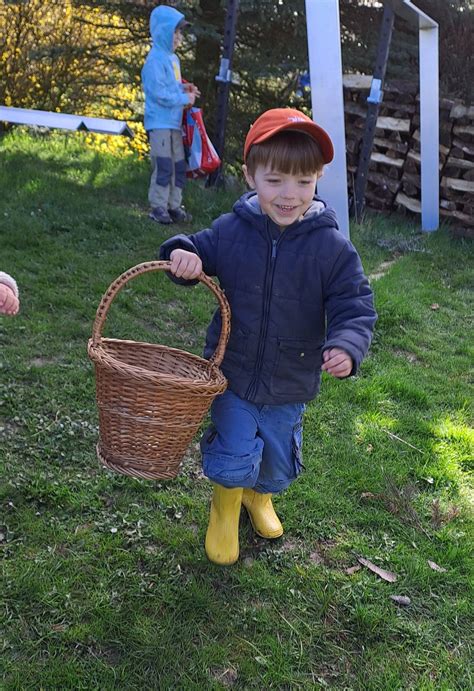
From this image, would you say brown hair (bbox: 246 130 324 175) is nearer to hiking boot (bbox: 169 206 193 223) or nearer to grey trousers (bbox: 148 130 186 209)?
grey trousers (bbox: 148 130 186 209)

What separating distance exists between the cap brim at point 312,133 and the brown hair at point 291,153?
0.06 feet

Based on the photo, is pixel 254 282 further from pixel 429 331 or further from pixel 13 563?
pixel 429 331

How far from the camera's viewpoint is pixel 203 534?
2629 millimetres

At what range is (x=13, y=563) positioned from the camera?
231cm

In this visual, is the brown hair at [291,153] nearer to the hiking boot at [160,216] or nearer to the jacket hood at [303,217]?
the jacket hood at [303,217]

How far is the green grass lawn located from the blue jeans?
335mm

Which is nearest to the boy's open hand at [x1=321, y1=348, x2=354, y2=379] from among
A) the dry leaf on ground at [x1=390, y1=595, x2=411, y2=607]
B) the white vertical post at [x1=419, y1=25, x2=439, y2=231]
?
the dry leaf on ground at [x1=390, y1=595, x2=411, y2=607]

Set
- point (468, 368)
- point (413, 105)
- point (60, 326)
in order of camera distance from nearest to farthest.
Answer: point (60, 326)
point (468, 368)
point (413, 105)

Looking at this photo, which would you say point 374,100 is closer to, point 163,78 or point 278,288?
point 163,78

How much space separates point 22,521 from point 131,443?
24.6 inches

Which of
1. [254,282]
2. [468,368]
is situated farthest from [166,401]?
[468,368]

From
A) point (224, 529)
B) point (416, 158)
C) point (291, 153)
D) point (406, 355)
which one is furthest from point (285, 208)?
point (416, 158)

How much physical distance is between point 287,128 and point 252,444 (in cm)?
103

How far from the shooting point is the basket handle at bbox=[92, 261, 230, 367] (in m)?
2.13
